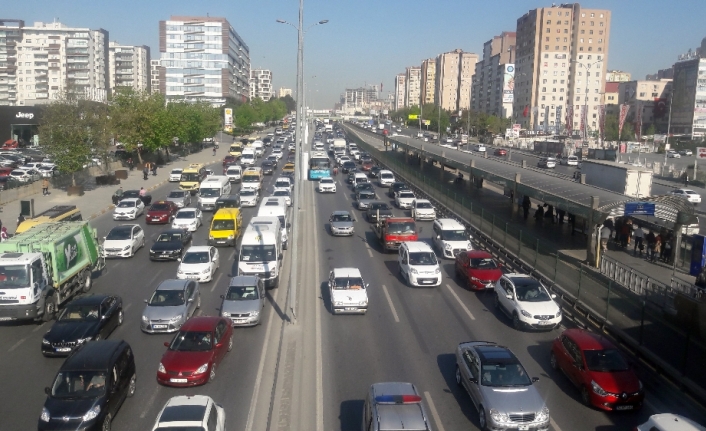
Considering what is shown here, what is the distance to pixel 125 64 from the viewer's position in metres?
162

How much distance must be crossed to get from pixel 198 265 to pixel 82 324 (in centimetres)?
665

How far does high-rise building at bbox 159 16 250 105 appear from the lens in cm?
14375

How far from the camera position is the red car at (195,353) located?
1268 cm

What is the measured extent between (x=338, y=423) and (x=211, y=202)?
28150mm

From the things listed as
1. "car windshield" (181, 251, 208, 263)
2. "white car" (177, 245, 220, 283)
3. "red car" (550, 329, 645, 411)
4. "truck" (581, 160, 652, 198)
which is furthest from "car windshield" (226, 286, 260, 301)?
"truck" (581, 160, 652, 198)

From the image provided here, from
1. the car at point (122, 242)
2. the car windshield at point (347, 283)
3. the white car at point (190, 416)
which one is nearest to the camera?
the white car at point (190, 416)

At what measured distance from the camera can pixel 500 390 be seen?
37.5ft

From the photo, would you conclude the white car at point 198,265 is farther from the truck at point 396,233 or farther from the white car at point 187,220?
the white car at point 187,220

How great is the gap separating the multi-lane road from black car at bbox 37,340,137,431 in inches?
25.2

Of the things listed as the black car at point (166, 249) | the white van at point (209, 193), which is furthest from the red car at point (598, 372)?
the white van at point (209, 193)

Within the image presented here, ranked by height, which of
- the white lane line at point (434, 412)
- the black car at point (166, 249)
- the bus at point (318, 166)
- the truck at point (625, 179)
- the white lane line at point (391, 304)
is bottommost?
the white lane line at point (391, 304)

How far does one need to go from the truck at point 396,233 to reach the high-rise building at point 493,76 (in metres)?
119

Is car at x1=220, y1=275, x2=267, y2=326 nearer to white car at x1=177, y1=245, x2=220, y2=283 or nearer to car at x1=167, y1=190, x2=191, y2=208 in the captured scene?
white car at x1=177, y1=245, x2=220, y2=283

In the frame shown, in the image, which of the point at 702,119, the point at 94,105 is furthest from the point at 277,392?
the point at 702,119
